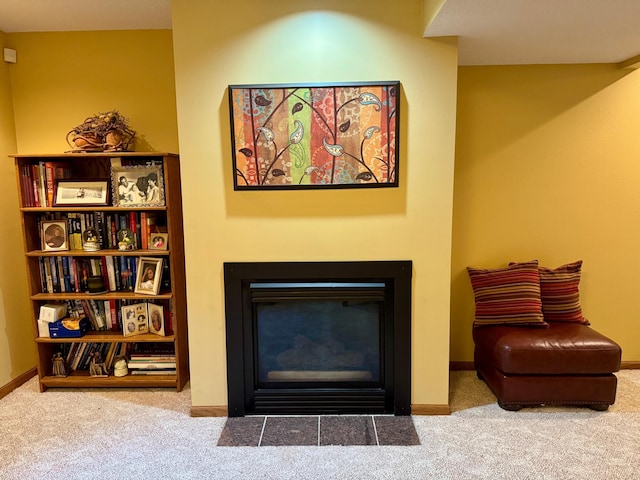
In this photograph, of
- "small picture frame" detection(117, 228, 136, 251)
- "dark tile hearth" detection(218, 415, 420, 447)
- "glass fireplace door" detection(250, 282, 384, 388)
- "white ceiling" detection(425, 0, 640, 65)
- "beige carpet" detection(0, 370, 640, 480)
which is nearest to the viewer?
"white ceiling" detection(425, 0, 640, 65)

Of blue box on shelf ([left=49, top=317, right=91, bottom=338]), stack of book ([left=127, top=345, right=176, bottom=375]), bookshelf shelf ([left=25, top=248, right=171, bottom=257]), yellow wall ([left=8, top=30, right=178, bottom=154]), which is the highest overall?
A: yellow wall ([left=8, top=30, right=178, bottom=154])

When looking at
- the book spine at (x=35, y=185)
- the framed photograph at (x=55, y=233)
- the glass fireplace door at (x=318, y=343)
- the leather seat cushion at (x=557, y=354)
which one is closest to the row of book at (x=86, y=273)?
the framed photograph at (x=55, y=233)

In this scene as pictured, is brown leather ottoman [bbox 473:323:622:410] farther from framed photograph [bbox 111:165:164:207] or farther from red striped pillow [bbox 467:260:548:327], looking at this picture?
framed photograph [bbox 111:165:164:207]

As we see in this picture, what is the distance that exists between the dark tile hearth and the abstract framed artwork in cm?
139

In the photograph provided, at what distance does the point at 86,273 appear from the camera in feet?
10.2

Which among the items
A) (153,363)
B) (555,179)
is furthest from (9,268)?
(555,179)

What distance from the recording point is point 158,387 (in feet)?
10.0

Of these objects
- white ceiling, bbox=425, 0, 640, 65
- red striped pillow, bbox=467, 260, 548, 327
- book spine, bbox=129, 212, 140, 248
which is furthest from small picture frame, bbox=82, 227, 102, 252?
red striped pillow, bbox=467, 260, 548, 327

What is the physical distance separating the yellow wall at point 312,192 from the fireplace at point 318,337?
0.24ft

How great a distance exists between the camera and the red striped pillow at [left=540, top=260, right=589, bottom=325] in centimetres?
299

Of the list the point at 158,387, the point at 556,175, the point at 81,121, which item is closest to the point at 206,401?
the point at 158,387

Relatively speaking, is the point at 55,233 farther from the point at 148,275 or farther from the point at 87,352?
the point at 87,352

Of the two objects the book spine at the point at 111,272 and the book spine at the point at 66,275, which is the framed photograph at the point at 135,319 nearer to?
the book spine at the point at 111,272

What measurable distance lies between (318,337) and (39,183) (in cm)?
213
